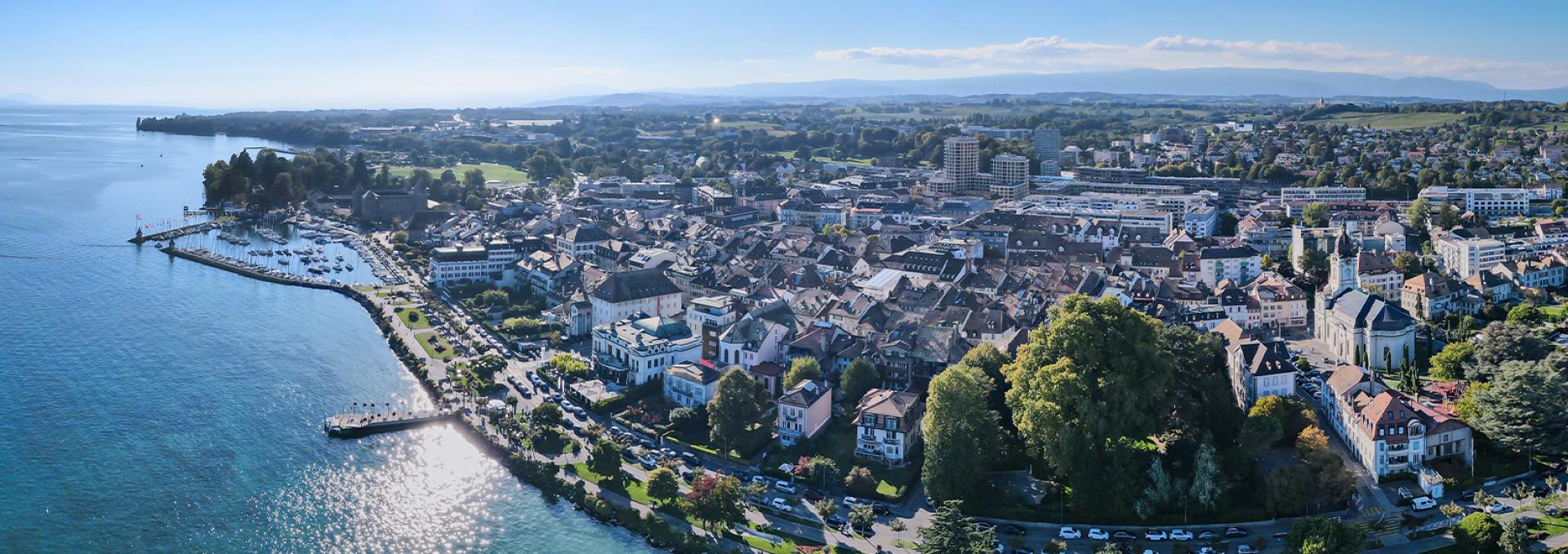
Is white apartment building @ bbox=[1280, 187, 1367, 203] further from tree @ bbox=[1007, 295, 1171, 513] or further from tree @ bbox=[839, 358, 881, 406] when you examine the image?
tree @ bbox=[1007, 295, 1171, 513]

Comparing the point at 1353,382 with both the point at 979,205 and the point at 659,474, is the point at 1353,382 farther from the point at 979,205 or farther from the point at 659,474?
the point at 979,205

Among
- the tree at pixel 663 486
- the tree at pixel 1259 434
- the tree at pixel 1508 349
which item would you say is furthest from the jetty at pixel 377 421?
the tree at pixel 1508 349

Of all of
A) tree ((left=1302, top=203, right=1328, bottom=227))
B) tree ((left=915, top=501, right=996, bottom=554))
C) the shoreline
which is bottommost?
the shoreline

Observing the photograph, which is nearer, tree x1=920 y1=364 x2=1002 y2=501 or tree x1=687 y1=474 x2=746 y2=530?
tree x1=687 y1=474 x2=746 y2=530

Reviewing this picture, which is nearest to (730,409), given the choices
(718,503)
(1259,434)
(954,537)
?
(718,503)

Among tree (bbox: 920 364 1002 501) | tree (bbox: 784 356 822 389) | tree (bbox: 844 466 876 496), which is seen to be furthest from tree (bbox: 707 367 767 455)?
tree (bbox: 920 364 1002 501)

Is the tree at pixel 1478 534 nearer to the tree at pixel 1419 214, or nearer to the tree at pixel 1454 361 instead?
the tree at pixel 1454 361
